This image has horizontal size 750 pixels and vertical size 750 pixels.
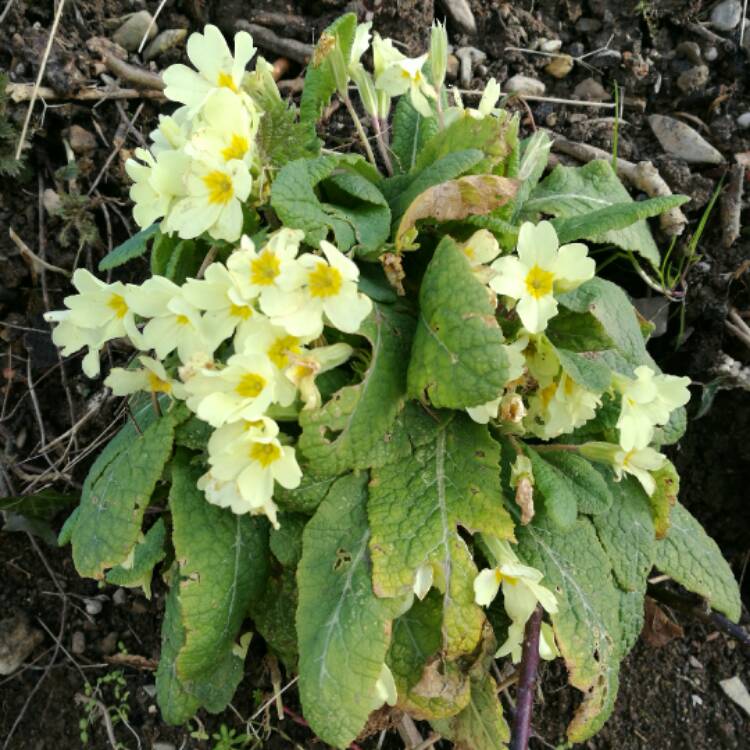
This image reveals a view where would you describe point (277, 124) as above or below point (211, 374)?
above

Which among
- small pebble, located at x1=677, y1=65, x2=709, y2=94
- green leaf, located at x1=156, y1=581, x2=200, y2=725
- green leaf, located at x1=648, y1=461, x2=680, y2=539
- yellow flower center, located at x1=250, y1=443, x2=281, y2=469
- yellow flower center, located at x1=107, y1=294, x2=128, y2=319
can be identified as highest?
small pebble, located at x1=677, y1=65, x2=709, y2=94

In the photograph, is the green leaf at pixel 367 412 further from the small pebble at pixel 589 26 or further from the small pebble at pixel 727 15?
the small pebble at pixel 727 15

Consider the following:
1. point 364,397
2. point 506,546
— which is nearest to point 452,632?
point 506,546

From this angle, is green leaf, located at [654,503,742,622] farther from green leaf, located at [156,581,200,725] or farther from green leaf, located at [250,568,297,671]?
green leaf, located at [156,581,200,725]

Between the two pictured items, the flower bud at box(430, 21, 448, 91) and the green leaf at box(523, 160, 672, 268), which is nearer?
the flower bud at box(430, 21, 448, 91)

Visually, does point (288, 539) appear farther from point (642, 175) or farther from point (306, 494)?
point (642, 175)

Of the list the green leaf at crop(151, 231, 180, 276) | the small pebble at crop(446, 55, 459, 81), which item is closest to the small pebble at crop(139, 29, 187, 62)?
the small pebble at crop(446, 55, 459, 81)

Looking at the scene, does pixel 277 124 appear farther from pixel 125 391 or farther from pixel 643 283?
pixel 643 283
